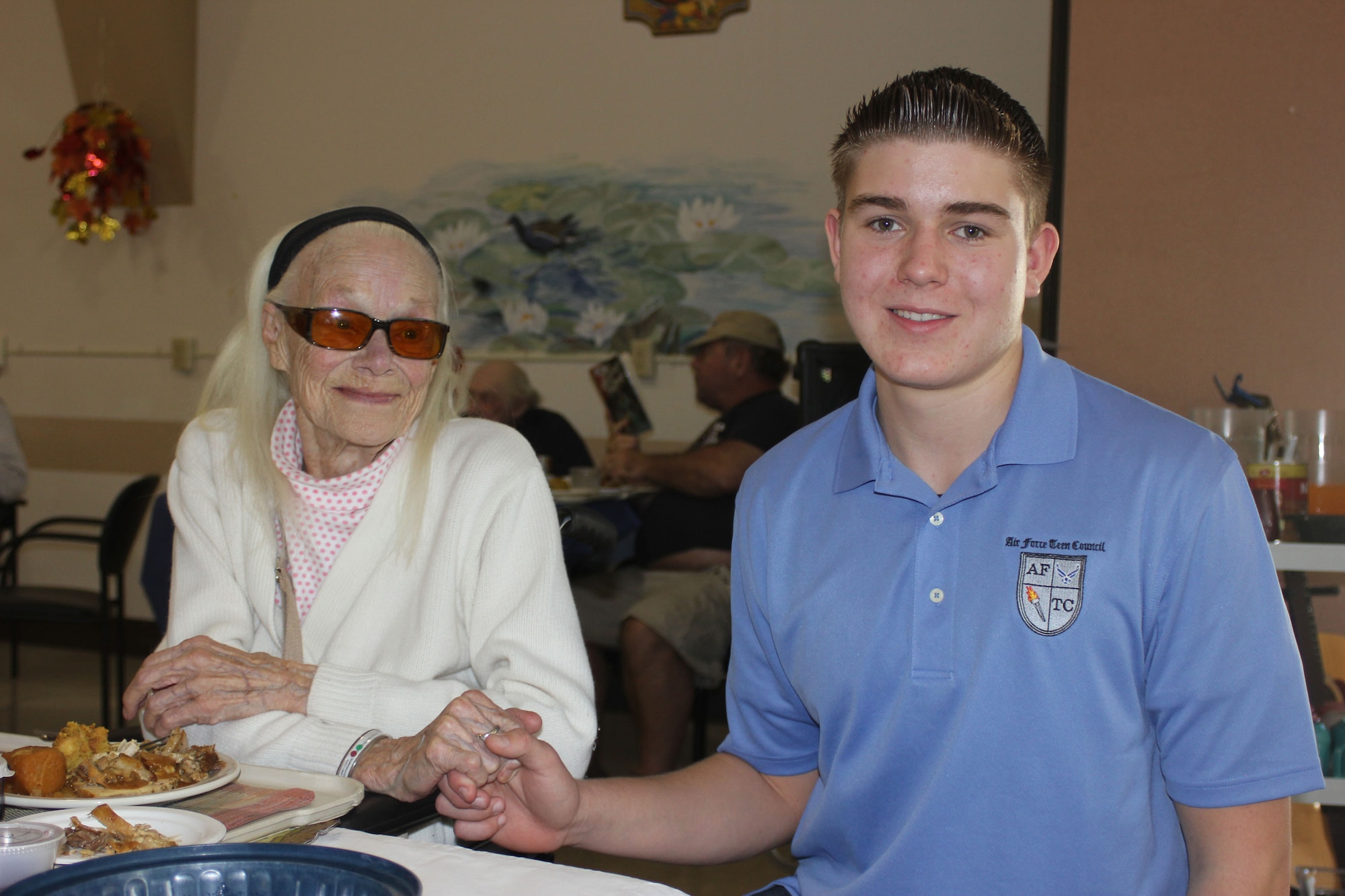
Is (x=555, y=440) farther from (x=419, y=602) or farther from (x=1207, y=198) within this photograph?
(x=419, y=602)

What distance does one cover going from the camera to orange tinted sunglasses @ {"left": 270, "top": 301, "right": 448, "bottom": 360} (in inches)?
71.6

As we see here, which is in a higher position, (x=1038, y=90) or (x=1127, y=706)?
(x=1038, y=90)

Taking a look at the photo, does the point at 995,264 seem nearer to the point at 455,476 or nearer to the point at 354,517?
the point at 455,476

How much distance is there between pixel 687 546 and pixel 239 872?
12.6 feet

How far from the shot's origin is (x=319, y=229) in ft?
6.20

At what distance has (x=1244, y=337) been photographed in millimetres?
3381

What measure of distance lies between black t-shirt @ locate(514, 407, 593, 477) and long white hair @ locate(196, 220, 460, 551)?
316 cm

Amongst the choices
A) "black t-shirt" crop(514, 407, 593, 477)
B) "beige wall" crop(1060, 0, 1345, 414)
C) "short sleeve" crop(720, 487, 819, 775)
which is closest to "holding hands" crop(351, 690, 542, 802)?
"short sleeve" crop(720, 487, 819, 775)

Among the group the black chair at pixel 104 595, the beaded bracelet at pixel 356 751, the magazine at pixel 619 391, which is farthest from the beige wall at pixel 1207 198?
the black chair at pixel 104 595

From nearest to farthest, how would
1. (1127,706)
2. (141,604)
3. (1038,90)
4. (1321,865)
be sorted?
(1127,706) → (1321,865) → (1038,90) → (141,604)

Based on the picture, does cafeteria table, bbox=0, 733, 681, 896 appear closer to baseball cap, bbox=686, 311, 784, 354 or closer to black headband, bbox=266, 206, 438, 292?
black headband, bbox=266, 206, 438, 292

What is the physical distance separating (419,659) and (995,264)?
3.29ft

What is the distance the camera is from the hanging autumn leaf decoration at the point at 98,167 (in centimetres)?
626

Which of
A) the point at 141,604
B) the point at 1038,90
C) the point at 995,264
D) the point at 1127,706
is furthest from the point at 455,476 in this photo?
the point at 141,604
